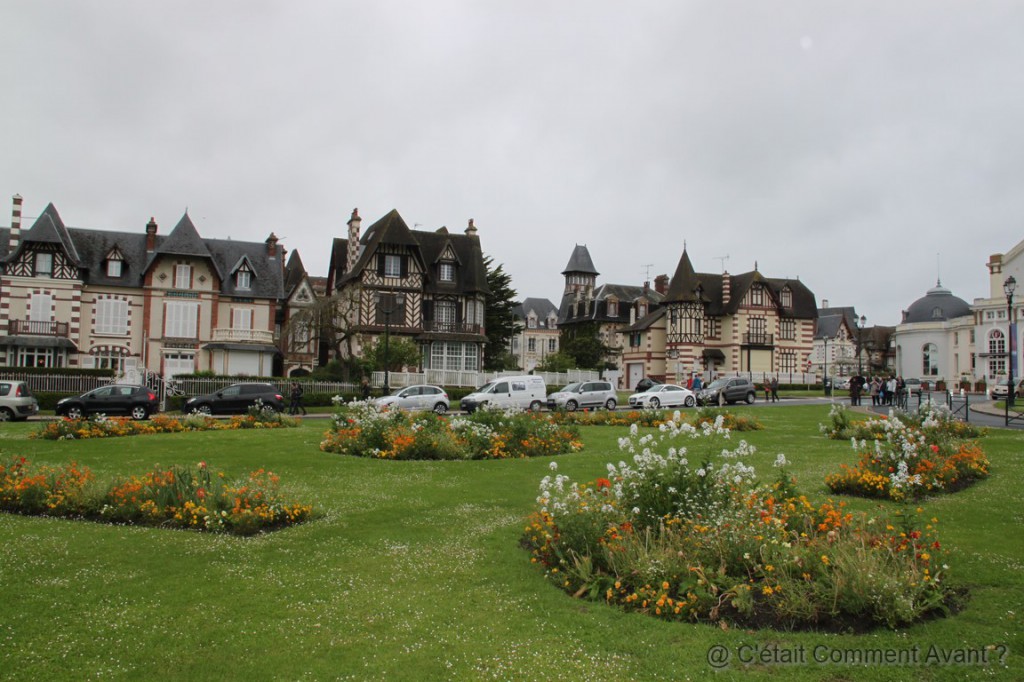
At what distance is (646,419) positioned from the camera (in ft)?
75.5

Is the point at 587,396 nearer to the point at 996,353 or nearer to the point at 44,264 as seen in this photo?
the point at 44,264

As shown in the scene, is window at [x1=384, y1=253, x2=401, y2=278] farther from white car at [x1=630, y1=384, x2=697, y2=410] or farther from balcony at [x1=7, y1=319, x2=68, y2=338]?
balcony at [x1=7, y1=319, x2=68, y2=338]

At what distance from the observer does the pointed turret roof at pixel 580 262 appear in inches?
3337

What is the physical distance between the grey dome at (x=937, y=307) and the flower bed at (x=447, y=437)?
73795mm

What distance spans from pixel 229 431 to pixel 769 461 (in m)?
14.7

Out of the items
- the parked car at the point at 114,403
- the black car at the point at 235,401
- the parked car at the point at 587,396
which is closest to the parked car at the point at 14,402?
the parked car at the point at 114,403

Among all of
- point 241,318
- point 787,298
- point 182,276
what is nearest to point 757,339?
point 787,298

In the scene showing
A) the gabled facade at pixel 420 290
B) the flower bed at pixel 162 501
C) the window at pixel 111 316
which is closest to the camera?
the flower bed at pixel 162 501

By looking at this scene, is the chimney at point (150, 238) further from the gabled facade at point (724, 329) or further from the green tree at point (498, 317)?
the gabled facade at point (724, 329)

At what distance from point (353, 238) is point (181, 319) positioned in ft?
40.4

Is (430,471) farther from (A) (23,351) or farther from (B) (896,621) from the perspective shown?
(A) (23,351)

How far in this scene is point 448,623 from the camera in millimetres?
5898

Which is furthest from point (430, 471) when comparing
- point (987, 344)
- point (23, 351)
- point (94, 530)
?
point (987, 344)

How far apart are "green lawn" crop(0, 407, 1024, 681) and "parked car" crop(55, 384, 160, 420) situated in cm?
1922
